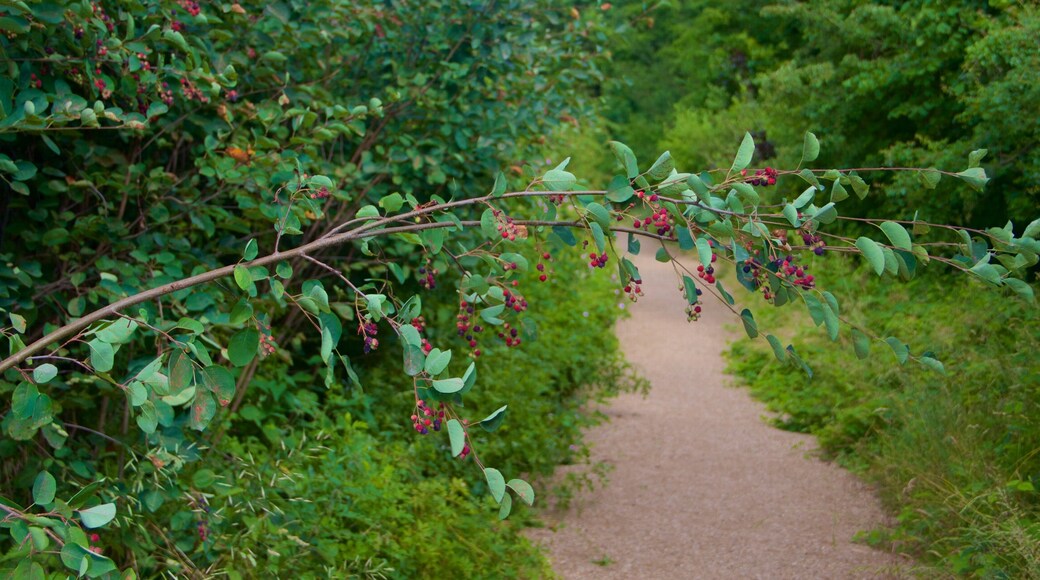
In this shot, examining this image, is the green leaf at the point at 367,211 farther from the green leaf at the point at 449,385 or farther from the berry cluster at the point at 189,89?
the berry cluster at the point at 189,89

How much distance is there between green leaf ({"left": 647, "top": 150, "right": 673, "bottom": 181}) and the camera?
1.68 metres

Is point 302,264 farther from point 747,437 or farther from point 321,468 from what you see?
point 747,437

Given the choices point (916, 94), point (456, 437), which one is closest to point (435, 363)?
point (456, 437)

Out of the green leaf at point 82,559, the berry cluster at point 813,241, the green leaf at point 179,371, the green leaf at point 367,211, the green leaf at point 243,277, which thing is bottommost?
the green leaf at point 82,559

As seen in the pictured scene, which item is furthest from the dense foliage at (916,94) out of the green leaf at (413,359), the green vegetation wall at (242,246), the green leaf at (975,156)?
the green leaf at (413,359)

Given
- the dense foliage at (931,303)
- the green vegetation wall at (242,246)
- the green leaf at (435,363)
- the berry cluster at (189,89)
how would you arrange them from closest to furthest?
the green leaf at (435,363)
the green vegetation wall at (242,246)
the berry cluster at (189,89)
the dense foliage at (931,303)

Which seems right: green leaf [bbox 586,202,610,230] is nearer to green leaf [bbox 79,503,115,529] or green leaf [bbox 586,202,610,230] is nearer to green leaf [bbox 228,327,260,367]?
green leaf [bbox 228,327,260,367]

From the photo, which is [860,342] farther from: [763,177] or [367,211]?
[367,211]

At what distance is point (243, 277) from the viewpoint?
5.40 ft

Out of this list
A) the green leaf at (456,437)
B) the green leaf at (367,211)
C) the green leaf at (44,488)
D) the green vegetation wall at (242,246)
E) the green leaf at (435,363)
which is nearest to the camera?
the green leaf at (456,437)

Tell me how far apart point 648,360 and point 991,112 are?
3.90 meters

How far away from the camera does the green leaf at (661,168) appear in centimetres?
168

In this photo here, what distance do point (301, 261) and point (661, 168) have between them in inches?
112

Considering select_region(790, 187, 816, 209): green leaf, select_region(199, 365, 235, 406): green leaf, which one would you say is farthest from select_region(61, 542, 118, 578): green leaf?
select_region(790, 187, 816, 209): green leaf
